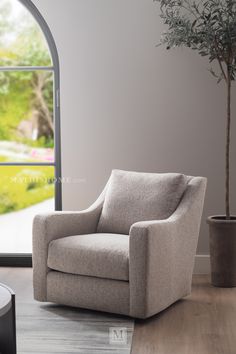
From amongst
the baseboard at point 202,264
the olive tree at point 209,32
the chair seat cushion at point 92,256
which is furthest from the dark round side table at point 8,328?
the baseboard at point 202,264

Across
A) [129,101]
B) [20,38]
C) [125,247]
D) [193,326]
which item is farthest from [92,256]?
[20,38]

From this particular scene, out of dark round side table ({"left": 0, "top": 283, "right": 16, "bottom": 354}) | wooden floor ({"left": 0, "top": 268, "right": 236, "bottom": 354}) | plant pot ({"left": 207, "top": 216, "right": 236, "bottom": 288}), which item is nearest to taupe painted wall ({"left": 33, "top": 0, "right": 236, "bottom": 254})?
plant pot ({"left": 207, "top": 216, "right": 236, "bottom": 288})

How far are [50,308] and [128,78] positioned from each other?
6.41 feet

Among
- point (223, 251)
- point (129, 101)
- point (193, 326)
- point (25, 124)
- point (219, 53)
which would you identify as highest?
point (219, 53)

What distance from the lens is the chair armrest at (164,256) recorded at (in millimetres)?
3941

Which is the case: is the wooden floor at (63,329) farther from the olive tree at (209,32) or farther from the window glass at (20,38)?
the window glass at (20,38)

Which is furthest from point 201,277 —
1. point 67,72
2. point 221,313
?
point 67,72

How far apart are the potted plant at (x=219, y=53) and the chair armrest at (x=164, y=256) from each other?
41 cm

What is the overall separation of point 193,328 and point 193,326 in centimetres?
4

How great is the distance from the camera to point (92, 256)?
4109 millimetres

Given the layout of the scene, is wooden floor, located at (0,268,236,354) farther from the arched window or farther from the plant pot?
the arched window

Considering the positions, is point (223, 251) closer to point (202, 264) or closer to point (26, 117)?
point (202, 264)

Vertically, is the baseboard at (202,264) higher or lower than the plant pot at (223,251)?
lower

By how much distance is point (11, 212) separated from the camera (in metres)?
5.61
